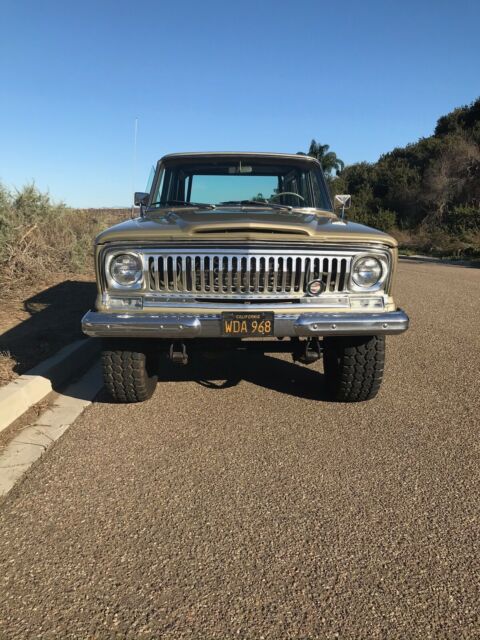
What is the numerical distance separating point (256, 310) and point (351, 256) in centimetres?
69

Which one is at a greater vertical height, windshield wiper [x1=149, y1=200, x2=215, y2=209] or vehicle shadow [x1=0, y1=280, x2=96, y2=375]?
windshield wiper [x1=149, y1=200, x2=215, y2=209]

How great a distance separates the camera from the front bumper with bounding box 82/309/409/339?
3.03 m

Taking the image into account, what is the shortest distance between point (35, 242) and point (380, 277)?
618 centimetres

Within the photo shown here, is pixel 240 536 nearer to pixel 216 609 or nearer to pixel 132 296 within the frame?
pixel 216 609

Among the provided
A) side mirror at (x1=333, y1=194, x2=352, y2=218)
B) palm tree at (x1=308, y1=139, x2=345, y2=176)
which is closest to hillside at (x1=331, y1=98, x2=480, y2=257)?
palm tree at (x1=308, y1=139, x2=345, y2=176)

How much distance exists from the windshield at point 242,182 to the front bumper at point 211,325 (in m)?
1.71

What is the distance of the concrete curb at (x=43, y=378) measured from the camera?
134 inches

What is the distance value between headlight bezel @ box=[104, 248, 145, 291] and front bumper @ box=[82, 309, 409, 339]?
18 centimetres

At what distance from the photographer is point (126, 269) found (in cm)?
317

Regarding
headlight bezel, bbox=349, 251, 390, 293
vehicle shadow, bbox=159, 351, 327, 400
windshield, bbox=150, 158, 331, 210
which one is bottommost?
vehicle shadow, bbox=159, 351, 327, 400

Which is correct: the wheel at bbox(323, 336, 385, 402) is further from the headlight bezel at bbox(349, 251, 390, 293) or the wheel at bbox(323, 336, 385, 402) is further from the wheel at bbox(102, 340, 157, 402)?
the wheel at bbox(102, 340, 157, 402)

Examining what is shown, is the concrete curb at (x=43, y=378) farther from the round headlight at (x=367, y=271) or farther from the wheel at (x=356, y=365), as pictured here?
the round headlight at (x=367, y=271)

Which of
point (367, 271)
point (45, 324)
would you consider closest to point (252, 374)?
point (367, 271)

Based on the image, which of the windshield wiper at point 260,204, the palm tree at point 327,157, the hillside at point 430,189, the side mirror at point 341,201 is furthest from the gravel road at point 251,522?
the palm tree at point 327,157
